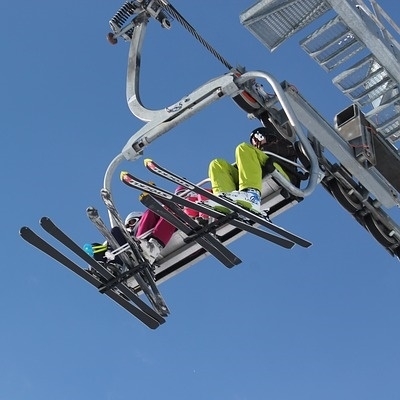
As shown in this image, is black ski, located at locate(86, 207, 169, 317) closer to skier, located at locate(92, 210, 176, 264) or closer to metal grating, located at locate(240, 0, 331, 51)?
skier, located at locate(92, 210, 176, 264)

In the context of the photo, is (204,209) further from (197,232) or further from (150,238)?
(150,238)

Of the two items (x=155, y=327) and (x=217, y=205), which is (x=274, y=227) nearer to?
(x=217, y=205)

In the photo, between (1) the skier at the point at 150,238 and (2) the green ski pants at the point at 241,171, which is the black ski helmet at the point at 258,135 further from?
(1) the skier at the point at 150,238

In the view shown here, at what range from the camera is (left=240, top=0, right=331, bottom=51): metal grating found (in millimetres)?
13672

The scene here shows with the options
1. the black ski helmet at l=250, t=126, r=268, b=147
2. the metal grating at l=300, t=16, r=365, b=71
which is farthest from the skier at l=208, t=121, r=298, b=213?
the metal grating at l=300, t=16, r=365, b=71

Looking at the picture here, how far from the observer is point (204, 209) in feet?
44.4

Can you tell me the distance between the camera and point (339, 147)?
1469 cm

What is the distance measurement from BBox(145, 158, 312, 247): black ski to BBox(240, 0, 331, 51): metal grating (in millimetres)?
2110

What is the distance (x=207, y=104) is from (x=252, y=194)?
1.29 metres

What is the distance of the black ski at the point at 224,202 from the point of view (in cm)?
1350

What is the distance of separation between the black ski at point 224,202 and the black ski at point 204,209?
8 cm

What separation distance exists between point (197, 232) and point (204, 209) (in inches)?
18.5

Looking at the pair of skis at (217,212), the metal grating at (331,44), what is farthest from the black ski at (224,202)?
the metal grating at (331,44)

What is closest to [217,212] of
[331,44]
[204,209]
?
[204,209]
